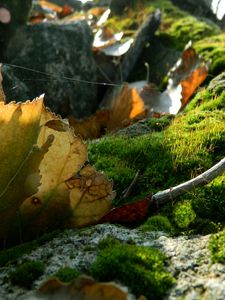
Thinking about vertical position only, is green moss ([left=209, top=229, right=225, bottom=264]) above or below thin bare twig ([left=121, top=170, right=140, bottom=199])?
above

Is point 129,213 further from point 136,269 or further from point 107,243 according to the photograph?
point 136,269

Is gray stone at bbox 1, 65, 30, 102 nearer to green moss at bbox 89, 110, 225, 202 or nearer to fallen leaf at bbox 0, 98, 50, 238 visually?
green moss at bbox 89, 110, 225, 202

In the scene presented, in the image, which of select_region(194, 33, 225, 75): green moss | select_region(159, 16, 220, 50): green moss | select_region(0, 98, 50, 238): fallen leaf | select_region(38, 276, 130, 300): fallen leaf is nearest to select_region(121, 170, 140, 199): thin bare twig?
select_region(0, 98, 50, 238): fallen leaf

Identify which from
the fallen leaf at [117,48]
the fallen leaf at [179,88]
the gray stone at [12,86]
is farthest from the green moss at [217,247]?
the fallen leaf at [117,48]

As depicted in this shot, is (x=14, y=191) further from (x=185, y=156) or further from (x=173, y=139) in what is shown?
(x=173, y=139)

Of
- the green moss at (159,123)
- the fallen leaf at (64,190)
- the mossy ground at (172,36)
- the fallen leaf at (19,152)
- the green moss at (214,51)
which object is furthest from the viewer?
the mossy ground at (172,36)

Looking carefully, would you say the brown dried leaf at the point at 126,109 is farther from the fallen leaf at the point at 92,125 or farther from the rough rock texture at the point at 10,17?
the rough rock texture at the point at 10,17
